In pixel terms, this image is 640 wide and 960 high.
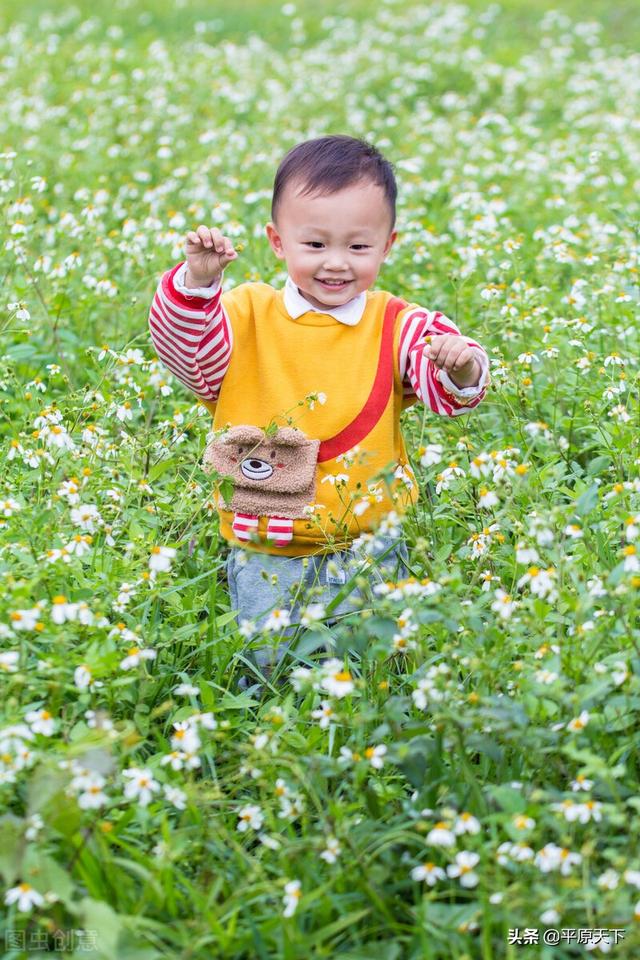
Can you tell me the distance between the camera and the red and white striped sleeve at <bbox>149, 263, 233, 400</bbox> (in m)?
3.10

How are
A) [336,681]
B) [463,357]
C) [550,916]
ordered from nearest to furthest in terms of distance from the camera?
[550,916]
[336,681]
[463,357]

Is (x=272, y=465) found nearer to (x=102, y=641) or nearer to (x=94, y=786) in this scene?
(x=102, y=641)

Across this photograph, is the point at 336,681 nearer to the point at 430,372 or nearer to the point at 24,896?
the point at 24,896

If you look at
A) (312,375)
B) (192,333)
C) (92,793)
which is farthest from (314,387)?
(92,793)

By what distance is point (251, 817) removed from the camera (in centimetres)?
236

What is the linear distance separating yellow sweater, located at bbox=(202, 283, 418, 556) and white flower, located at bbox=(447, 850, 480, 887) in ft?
4.09

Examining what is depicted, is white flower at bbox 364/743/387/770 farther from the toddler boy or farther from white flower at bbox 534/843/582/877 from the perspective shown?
the toddler boy

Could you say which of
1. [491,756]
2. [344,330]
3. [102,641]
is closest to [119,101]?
[344,330]

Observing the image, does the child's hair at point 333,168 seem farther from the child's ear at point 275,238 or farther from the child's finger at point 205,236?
the child's finger at point 205,236

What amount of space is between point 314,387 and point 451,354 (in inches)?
19.0

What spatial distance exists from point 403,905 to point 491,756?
12.9 inches

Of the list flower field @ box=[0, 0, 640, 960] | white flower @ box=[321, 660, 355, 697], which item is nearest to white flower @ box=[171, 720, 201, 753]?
flower field @ box=[0, 0, 640, 960]

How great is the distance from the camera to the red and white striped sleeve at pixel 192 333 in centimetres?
310

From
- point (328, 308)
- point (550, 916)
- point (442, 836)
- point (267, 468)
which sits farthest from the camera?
point (328, 308)
